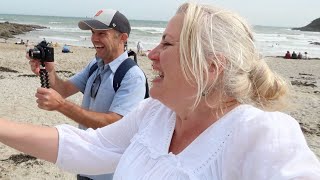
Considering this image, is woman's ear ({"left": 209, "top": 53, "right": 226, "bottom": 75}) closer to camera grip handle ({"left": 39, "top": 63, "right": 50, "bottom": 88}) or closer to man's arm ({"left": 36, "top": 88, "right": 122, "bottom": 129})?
man's arm ({"left": 36, "top": 88, "right": 122, "bottom": 129})

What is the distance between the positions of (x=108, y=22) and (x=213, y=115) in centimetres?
208

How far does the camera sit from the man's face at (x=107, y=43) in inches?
136

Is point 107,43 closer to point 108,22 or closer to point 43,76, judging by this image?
point 108,22

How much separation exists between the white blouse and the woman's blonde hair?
11 cm

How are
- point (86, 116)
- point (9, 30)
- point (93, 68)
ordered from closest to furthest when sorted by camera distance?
1. point (86, 116)
2. point (93, 68)
3. point (9, 30)

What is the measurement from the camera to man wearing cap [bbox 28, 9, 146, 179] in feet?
9.90

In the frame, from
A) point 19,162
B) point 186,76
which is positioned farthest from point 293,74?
point 186,76

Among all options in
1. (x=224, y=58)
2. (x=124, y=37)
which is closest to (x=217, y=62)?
(x=224, y=58)

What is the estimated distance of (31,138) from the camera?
1.96m

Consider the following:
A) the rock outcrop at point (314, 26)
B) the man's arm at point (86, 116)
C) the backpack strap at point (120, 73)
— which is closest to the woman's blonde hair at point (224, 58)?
the man's arm at point (86, 116)

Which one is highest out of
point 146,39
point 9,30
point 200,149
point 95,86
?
point 200,149

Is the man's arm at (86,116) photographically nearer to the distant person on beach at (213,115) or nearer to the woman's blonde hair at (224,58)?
the distant person on beach at (213,115)

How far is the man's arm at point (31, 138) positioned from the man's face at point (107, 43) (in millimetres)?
1478

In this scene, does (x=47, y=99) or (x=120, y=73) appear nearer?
(x=47, y=99)
